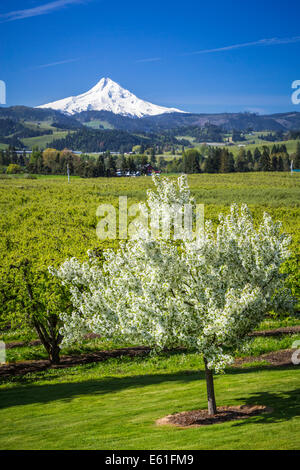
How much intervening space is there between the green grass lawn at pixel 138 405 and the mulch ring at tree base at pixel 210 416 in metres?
0.46

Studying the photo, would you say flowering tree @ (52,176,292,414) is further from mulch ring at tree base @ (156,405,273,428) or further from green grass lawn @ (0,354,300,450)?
green grass lawn @ (0,354,300,450)

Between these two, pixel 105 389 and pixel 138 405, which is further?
pixel 105 389

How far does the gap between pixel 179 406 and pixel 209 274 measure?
6.95 metres

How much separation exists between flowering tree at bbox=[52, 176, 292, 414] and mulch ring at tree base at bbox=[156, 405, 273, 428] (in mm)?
1216

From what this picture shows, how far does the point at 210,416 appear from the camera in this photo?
15.8 meters

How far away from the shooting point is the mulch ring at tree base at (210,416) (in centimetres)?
1538

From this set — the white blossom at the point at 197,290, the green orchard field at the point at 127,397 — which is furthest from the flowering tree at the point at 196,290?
the green orchard field at the point at 127,397

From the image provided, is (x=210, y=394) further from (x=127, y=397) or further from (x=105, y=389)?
(x=105, y=389)

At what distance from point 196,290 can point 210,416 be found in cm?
506

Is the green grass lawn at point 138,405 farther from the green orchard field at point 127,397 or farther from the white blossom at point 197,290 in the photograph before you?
the white blossom at point 197,290
